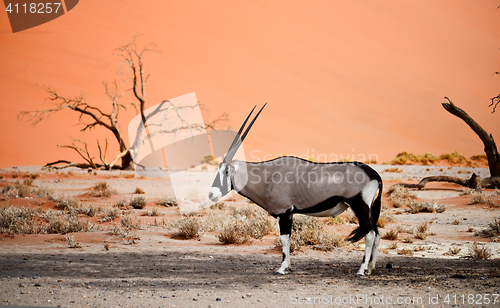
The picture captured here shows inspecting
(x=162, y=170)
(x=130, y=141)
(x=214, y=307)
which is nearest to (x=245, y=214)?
(x=214, y=307)

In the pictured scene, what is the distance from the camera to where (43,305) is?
4.66 metres

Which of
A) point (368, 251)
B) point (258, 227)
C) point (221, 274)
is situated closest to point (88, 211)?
point (258, 227)

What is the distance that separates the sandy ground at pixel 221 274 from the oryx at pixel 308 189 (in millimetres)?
754

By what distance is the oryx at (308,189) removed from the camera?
18.6ft

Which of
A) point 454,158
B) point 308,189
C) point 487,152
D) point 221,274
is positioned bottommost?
point 221,274

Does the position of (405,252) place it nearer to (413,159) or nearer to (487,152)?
(487,152)

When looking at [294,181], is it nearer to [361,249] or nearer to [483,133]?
[361,249]

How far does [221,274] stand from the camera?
250 inches

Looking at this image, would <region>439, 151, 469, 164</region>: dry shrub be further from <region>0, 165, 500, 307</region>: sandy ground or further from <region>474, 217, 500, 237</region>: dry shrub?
<region>0, 165, 500, 307</region>: sandy ground

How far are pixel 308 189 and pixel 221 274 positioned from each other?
2.10 meters

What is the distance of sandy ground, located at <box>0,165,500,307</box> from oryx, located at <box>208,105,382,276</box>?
2.47 feet

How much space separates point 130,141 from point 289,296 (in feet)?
86.6

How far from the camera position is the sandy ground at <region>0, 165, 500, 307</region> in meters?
4.89

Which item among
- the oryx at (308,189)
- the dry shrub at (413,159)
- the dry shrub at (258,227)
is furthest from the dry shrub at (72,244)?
the dry shrub at (413,159)
